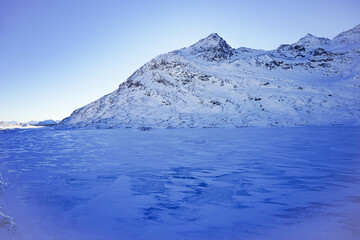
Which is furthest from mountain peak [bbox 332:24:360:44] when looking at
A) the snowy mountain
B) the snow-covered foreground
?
the snow-covered foreground

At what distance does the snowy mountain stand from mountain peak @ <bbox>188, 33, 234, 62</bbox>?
215 mm

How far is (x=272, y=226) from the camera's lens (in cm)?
327

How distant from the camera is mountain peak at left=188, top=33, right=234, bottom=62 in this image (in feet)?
156

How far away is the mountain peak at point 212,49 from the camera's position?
4766 cm

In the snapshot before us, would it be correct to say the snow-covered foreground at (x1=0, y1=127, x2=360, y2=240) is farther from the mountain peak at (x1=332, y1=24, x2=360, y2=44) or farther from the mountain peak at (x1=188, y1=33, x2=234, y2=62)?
the mountain peak at (x1=332, y1=24, x2=360, y2=44)

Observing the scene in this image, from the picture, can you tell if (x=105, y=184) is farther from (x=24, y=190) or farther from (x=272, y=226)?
(x=272, y=226)

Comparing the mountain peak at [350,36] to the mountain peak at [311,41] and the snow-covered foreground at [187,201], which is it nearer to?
the mountain peak at [311,41]

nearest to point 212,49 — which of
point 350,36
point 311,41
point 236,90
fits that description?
point 236,90

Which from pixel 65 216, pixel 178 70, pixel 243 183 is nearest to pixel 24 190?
pixel 65 216

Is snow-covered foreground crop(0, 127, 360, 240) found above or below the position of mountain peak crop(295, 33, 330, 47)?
below

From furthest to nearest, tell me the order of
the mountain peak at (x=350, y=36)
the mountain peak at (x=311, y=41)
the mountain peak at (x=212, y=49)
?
the mountain peak at (x=311, y=41)
the mountain peak at (x=350, y=36)
the mountain peak at (x=212, y=49)

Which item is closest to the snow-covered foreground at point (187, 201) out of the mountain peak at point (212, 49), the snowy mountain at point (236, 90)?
the snowy mountain at point (236, 90)

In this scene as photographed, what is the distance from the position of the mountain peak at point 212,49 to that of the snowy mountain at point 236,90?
21 centimetres

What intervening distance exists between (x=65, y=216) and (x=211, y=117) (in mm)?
28106
